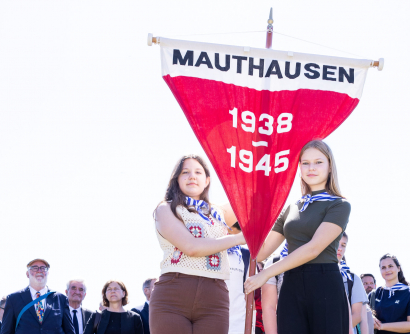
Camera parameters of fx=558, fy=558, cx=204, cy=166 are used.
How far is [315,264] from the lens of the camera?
3.22m

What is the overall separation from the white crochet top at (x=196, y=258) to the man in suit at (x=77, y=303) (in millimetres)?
4711

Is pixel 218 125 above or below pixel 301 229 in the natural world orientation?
above

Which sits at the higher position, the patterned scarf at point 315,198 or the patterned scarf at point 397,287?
the patterned scarf at point 315,198

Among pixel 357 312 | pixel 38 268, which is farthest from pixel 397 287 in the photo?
pixel 38 268

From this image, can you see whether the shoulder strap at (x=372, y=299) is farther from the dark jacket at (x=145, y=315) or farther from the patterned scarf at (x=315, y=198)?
the patterned scarf at (x=315, y=198)

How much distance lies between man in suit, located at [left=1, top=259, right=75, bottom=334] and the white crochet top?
151 inches

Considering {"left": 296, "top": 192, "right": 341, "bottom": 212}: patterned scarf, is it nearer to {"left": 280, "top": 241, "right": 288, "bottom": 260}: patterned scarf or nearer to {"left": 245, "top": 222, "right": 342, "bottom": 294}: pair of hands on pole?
{"left": 245, "top": 222, "right": 342, "bottom": 294}: pair of hands on pole

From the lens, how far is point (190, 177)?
3576 millimetres

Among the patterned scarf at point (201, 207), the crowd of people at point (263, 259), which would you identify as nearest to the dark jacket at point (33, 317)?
the crowd of people at point (263, 259)

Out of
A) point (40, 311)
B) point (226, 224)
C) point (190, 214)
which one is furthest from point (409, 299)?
point (40, 311)

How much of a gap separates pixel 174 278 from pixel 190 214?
0.43 metres

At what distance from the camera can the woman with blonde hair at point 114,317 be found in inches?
262

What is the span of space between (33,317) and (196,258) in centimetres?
406

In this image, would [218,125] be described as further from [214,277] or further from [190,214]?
[214,277]
